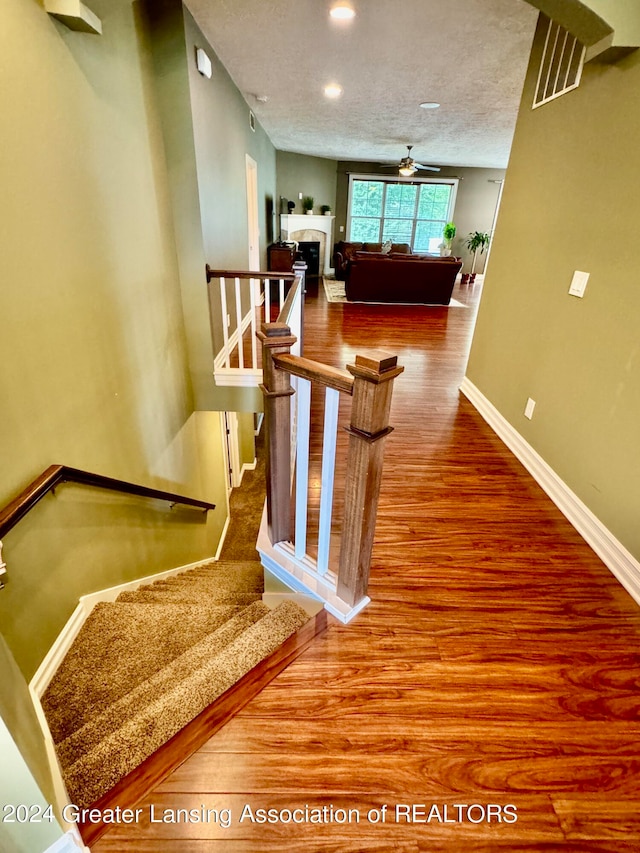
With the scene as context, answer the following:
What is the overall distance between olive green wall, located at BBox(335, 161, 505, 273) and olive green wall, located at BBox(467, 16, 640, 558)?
353 inches

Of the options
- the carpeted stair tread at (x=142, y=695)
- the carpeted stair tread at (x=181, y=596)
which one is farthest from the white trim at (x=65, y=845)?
the carpeted stair tread at (x=181, y=596)

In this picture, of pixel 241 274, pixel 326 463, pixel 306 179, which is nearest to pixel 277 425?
pixel 326 463

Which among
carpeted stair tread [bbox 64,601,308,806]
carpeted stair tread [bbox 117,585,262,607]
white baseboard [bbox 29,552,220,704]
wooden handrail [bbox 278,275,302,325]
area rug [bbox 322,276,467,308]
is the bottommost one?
carpeted stair tread [bbox 117,585,262,607]

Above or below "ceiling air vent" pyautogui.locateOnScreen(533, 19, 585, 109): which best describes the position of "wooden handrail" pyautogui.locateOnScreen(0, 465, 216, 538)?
below

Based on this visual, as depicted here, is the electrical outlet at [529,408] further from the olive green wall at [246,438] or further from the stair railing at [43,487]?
the olive green wall at [246,438]

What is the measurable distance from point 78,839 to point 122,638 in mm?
913

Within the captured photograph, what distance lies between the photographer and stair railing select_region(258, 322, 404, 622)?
45.3 inches

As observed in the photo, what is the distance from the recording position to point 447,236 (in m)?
10.7

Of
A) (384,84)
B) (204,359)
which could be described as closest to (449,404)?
(204,359)

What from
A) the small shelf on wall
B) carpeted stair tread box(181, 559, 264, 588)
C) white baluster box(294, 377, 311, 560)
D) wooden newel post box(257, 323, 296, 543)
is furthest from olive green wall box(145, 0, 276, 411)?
white baluster box(294, 377, 311, 560)

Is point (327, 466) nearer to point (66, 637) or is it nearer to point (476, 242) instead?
point (66, 637)

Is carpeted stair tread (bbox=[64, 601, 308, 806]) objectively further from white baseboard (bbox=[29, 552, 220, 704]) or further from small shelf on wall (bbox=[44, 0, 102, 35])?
small shelf on wall (bbox=[44, 0, 102, 35])

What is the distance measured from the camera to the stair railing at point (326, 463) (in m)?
1.15

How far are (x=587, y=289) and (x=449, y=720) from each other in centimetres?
206
